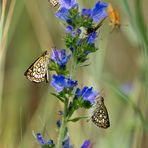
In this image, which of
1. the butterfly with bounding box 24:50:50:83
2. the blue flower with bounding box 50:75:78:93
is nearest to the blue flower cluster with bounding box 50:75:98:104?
the blue flower with bounding box 50:75:78:93

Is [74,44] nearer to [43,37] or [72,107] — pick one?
[72,107]

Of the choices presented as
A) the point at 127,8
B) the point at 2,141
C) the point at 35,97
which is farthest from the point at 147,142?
the point at 127,8

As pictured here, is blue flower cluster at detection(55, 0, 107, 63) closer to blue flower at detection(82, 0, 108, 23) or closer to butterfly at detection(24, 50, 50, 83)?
blue flower at detection(82, 0, 108, 23)

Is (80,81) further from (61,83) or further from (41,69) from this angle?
(61,83)

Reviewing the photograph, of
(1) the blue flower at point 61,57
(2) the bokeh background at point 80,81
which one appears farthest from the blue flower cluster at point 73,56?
(2) the bokeh background at point 80,81

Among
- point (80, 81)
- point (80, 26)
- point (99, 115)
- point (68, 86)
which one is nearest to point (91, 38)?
point (80, 26)
